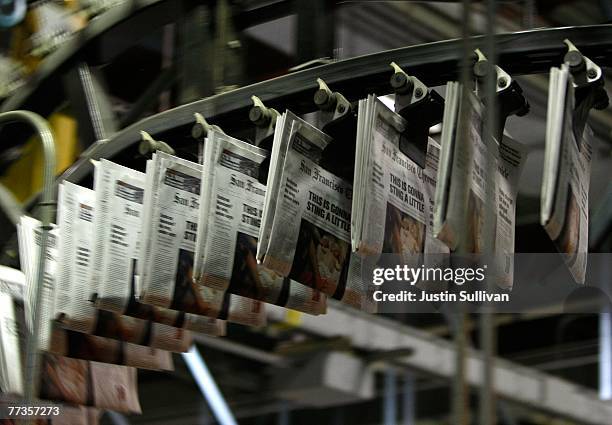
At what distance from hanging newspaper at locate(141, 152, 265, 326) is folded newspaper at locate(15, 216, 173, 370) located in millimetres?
638

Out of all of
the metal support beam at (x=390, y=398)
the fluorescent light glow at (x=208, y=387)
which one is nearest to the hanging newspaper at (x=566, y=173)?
the metal support beam at (x=390, y=398)

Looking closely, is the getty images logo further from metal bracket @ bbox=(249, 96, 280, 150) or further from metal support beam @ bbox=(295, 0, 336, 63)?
metal support beam @ bbox=(295, 0, 336, 63)

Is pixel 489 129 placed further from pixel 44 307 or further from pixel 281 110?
pixel 44 307

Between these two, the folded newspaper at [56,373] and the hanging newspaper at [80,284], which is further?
the folded newspaper at [56,373]

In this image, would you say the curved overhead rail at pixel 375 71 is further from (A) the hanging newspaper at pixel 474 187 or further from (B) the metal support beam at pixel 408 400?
(B) the metal support beam at pixel 408 400

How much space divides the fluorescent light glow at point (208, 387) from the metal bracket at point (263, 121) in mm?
6381

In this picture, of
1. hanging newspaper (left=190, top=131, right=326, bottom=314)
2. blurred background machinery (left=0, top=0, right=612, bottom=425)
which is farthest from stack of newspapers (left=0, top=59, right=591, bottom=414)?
blurred background machinery (left=0, top=0, right=612, bottom=425)

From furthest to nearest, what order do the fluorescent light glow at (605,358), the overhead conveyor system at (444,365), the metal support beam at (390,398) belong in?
the metal support beam at (390,398) < the overhead conveyor system at (444,365) < the fluorescent light glow at (605,358)

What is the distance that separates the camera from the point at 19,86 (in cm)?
701

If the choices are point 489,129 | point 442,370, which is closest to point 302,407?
point 442,370

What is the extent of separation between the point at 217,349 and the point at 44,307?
19.4 ft

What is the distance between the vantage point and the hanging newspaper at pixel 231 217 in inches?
173

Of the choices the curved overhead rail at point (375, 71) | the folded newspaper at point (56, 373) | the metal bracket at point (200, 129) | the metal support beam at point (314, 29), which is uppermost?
the metal support beam at point (314, 29)

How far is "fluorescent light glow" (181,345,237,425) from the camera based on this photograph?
10852 mm
